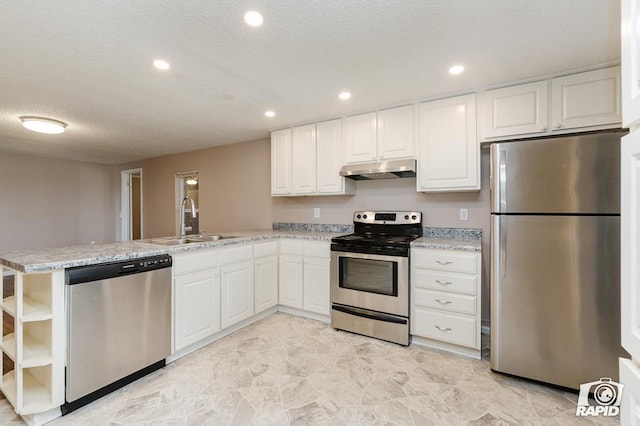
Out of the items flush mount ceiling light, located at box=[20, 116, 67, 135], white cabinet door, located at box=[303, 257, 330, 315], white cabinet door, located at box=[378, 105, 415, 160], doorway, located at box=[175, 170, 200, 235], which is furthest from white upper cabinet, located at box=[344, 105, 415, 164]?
flush mount ceiling light, located at box=[20, 116, 67, 135]

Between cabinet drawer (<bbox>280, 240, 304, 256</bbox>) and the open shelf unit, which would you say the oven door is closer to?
cabinet drawer (<bbox>280, 240, 304, 256</bbox>)

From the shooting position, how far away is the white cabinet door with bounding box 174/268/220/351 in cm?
233

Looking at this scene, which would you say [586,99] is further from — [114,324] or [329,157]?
[114,324]

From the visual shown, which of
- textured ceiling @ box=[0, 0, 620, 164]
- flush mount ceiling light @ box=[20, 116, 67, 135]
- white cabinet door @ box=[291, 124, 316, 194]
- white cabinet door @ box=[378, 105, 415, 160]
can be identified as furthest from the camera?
white cabinet door @ box=[291, 124, 316, 194]

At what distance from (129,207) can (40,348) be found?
18.4 feet

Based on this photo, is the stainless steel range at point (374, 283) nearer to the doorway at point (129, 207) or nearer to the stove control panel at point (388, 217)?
the stove control panel at point (388, 217)

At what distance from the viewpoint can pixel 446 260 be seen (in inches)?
96.2

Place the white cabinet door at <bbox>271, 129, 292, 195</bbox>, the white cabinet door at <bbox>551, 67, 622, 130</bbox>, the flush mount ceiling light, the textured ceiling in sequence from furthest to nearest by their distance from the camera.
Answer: the white cabinet door at <bbox>271, 129, 292, 195</bbox> → the flush mount ceiling light → the white cabinet door at <bbox>551, 67, 622, 130</bbox> → the textured ceiling

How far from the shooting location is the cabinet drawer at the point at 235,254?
272 cm

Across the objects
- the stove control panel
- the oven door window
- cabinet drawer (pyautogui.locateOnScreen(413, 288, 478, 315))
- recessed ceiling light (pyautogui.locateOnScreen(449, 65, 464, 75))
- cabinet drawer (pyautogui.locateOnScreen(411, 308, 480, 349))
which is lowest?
cabinet drawer (pyautogui.locateOnScreen(411, 308, 480, 349))

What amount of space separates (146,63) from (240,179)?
8.26 feet

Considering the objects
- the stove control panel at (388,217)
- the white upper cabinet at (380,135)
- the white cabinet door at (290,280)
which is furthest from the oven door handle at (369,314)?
the white upper cabinet at (380,135)

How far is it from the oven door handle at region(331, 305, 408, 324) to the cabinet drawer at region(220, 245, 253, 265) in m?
1.03

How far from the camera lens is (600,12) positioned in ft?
5.16
